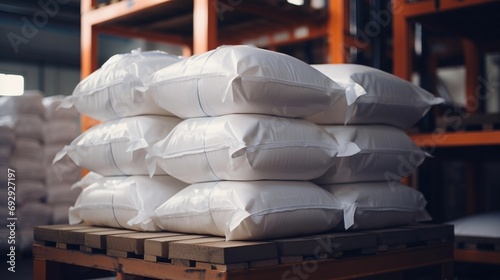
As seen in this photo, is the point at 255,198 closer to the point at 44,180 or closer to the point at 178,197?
the point at 178,197

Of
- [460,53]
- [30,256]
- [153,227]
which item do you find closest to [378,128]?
[153,227]

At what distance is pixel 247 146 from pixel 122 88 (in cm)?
96

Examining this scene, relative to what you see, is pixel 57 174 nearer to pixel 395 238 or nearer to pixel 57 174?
pixel 57 174

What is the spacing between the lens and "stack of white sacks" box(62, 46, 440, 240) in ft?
9.11

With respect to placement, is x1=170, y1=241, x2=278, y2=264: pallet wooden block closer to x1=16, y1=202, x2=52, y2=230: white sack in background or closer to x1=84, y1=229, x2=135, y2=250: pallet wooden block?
x1=84, y1=229, x2=135, y2=250: pallet wooden block

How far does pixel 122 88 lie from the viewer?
131 inches

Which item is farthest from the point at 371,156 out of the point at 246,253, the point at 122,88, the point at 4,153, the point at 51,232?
the point at 4,153

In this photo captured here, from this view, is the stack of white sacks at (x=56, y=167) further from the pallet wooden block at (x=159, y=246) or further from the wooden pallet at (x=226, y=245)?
the pallet wooden block at (x=159, y=246)

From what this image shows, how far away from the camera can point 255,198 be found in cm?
271

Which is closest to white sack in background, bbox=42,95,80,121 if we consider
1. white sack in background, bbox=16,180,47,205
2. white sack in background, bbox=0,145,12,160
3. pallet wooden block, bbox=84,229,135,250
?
white sack in background, bbox=16,180,47,205

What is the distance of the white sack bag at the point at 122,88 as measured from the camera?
3303 millimetres

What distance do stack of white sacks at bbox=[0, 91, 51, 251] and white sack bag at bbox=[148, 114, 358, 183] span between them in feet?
11.4

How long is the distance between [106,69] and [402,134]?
68.6 inches

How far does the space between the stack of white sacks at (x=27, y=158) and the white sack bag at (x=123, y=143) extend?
9.12ft
